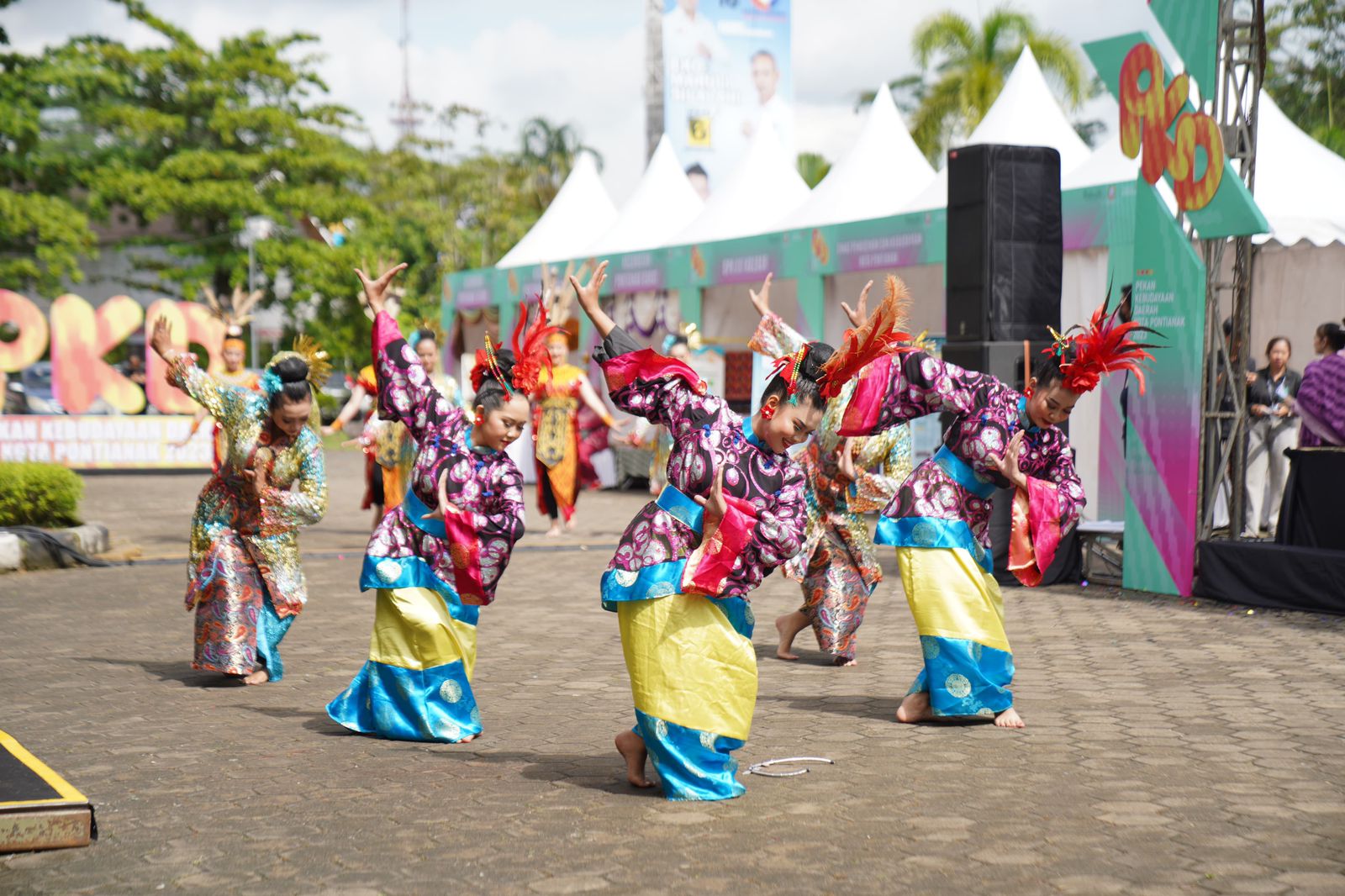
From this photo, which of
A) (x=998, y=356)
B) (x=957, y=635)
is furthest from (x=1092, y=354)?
(x=998, y=356)

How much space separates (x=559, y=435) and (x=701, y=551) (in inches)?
342

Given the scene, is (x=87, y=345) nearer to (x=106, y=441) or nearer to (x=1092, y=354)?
(x=106, y=441)

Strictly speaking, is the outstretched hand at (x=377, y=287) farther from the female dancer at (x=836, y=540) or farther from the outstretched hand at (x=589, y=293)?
→ the female dancer at (x=836, y=540)

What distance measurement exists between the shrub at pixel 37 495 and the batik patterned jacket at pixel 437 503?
7029mm

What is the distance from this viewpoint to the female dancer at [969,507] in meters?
5.63

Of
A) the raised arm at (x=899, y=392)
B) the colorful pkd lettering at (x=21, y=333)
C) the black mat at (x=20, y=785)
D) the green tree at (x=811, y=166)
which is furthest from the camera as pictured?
the green tree at (x=811, y=166)

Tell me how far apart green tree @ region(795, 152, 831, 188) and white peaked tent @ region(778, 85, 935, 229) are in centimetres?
2024

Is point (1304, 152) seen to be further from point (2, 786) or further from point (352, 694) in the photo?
point (2, 786)

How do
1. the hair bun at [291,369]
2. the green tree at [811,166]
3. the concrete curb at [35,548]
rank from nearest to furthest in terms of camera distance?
1. the hair bun at [291,369]
2. the concrete curb at [35,548]
3. the green tree at [811,166]

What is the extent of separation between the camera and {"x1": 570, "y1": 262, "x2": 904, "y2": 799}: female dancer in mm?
4469

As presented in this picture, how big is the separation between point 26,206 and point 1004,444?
29887mm

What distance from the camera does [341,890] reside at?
12.3 feet

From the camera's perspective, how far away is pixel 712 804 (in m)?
4.54

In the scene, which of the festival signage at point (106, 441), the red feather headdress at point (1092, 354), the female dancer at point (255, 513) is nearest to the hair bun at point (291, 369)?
the female dancer at point (255, 513)
